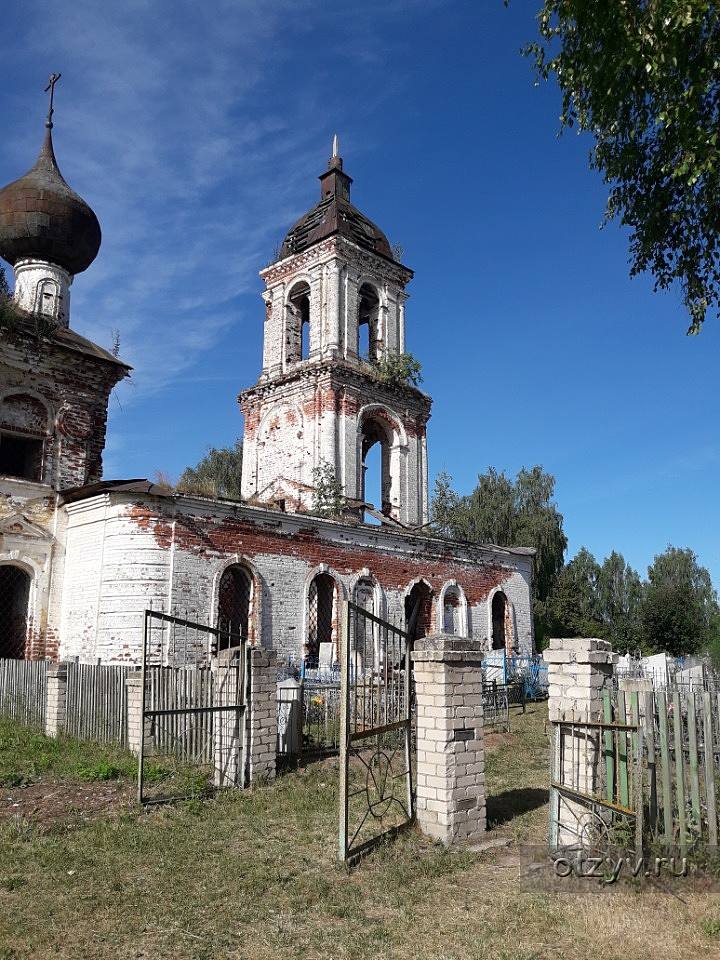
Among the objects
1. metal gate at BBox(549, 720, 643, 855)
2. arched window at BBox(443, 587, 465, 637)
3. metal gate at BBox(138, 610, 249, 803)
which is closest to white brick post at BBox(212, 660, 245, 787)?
metal gate at BBox(138, 610, 249, 803)

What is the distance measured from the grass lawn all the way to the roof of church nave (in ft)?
50.5

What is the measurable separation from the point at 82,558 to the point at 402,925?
1232 cm

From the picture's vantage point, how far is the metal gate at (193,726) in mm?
8844

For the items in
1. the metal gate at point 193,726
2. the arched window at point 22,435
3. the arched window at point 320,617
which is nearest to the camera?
the metal gate at point 193,726

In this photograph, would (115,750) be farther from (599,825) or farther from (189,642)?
(599,825)

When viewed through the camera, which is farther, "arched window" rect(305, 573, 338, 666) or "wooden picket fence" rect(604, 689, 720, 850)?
"arched window" rect(305, 573, 338, 666)

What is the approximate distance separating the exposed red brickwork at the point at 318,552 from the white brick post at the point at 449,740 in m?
9.01

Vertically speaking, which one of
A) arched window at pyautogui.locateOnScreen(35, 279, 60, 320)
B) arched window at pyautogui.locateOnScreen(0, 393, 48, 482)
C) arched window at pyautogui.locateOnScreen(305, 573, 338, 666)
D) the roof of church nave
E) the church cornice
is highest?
the roof of church nave

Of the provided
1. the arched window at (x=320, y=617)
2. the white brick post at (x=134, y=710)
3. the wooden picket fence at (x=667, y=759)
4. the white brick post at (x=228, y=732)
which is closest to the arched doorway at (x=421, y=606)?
the arched window at (x=320, y=617)

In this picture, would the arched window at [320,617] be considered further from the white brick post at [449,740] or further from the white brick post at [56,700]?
the white brick post at [449,740]

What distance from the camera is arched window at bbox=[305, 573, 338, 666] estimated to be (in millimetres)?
17734

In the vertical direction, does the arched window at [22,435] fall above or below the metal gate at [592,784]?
above

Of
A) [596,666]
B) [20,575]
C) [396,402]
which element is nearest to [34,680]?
[20,575]

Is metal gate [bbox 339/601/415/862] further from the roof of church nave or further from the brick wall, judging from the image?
the roof of church nave
